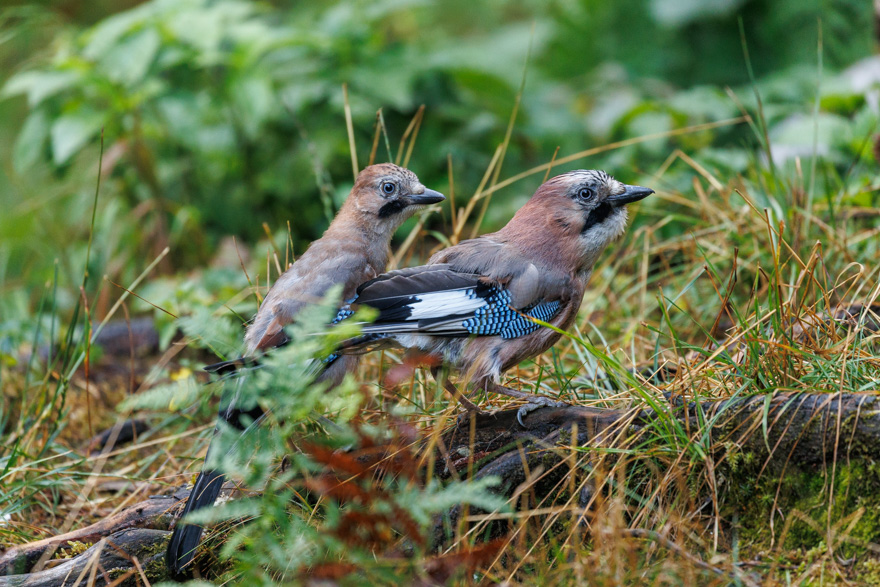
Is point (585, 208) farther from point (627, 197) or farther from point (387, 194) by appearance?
point (387, 194)

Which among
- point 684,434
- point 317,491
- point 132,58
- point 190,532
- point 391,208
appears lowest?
point 190,532

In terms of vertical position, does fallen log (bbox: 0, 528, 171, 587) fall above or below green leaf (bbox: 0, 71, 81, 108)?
below

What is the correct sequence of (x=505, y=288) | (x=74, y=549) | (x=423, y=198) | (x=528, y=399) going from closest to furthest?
(x=74, y=549), (x=528, y=399), (x=505, y=288), (x=423, y=198)

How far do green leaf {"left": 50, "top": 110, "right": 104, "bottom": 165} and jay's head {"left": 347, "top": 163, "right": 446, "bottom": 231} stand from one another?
7.91ft

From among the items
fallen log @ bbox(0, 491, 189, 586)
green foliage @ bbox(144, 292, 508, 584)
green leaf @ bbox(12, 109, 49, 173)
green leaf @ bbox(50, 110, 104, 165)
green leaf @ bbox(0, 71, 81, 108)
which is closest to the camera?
green foliage @ bbox(144, 292, 508, 584)

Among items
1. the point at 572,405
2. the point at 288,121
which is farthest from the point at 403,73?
the point at 572,405

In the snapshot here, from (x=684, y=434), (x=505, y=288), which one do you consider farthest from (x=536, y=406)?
(x=684, y=434)

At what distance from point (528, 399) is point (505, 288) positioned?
1.44 ft

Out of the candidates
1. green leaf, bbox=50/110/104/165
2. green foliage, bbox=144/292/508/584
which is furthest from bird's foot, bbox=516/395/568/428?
green leaf, bbox=50/110/104/165

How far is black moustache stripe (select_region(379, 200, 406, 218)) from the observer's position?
3891 mm

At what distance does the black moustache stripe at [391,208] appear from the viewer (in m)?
3.89

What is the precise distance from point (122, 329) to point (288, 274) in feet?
7.29

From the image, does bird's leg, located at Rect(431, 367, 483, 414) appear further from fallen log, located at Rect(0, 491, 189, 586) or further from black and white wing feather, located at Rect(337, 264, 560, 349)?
fallen log, located at Rect(0, 491, 189, 586)

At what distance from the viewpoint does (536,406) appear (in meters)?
2.94
